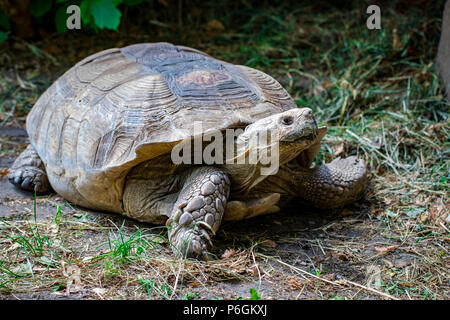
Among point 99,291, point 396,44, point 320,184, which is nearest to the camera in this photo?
point 99,291

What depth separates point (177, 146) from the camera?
3.22 meters

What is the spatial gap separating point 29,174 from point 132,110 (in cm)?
128

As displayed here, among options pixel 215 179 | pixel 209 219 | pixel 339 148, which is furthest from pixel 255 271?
pixel 339 148

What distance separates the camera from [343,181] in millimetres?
3842

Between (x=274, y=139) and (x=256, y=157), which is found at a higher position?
(x=274, y=139)

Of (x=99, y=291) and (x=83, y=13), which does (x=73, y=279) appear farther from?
(x=83, y=13)

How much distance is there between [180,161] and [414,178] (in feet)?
6.93

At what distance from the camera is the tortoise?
3.16 m

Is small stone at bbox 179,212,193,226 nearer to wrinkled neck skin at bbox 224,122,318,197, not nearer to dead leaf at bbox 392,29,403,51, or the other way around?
wrinkled neck skin at bbox 224,122,318,197

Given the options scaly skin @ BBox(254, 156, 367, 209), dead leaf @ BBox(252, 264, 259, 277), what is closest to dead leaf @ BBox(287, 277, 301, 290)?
dead leaf @ BBox(252, 264, 259, 277)
